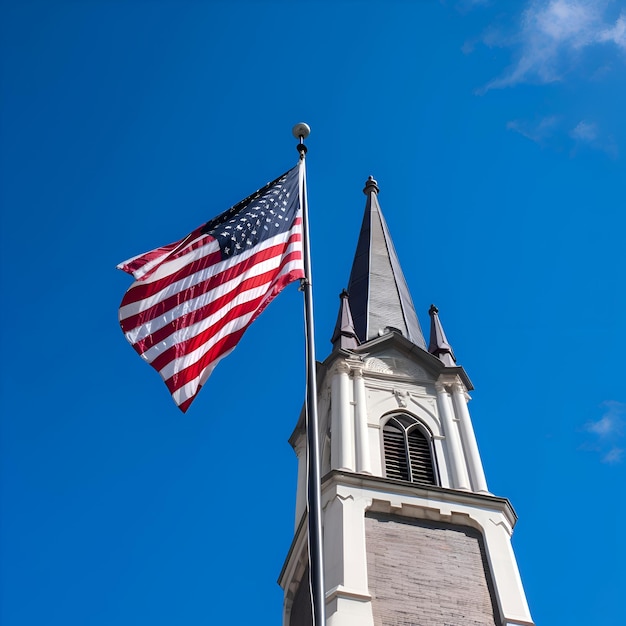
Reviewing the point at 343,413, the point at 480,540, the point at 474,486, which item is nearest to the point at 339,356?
the point at 343,413

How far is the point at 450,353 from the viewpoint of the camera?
27.1 metres

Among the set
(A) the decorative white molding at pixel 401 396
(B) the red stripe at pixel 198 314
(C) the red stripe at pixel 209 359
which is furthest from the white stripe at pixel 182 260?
(A) the decorative white molding at pixel 401 396

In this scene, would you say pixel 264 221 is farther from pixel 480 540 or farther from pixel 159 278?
pixel 480 540

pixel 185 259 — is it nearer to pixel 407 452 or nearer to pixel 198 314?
pixel 198 314

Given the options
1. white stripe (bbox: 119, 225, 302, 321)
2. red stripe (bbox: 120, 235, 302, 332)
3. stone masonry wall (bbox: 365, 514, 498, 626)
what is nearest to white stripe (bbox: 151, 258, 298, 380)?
red stripe (bbox: 120, 235, 302, 332)

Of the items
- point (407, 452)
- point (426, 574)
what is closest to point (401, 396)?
point (407, 452)

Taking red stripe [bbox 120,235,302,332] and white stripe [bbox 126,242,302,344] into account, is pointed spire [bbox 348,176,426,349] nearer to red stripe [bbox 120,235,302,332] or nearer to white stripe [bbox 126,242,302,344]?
red stripe [bbox 120,235,302,332]

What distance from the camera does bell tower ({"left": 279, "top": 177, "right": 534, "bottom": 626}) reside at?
17656 mm

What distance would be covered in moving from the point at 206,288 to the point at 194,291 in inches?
7.2

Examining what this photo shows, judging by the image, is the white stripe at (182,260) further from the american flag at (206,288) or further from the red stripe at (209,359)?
the red stripe at (209,359)

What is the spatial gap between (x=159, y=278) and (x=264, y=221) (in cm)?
193

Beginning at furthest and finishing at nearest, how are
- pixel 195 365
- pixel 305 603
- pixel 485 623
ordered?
pixel 305 603 < pixel 485 623 < pixel 195 365

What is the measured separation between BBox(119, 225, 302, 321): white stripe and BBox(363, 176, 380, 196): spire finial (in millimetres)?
25333

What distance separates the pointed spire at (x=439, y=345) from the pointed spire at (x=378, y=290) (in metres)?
0.50
